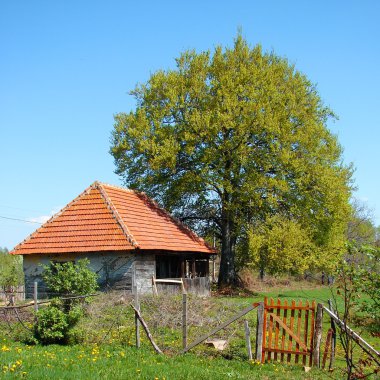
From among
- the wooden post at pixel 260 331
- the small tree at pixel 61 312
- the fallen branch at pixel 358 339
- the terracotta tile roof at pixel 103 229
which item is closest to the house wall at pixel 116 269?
the terracotta tile roof at pixel 103 229

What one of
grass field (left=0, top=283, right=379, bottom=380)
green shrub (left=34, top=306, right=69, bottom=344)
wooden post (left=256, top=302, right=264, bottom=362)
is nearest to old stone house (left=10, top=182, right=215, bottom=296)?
grass field (left=0, top=283, right=379, bottom=380)

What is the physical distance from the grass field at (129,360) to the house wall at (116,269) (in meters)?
6.69

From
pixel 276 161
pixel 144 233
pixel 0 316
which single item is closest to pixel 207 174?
pixel 276 161

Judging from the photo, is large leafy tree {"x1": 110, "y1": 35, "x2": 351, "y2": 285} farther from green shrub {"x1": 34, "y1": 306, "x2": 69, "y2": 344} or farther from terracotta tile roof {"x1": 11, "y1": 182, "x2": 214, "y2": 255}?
green shrub {"x1": 34, "y1": 306, "x2": 69, "y2": 344}

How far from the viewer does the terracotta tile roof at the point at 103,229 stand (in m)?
21.5

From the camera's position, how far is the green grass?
8906 mm

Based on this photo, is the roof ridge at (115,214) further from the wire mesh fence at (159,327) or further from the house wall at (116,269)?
the wire mesh fence at (159,327)

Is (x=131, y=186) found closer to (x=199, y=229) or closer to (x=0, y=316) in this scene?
(x=199, y=229)

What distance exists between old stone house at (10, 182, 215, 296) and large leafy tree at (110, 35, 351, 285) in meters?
5.45

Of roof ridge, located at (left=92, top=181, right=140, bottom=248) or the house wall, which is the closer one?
roof ridge, located at (left=92, top=181, right=140, bottom=248)

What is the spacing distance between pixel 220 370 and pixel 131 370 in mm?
1911

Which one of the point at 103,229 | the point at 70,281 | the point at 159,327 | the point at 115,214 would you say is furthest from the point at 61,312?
the point at 115,214

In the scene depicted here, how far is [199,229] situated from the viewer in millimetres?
34000

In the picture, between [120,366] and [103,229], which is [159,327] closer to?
[120,366]
